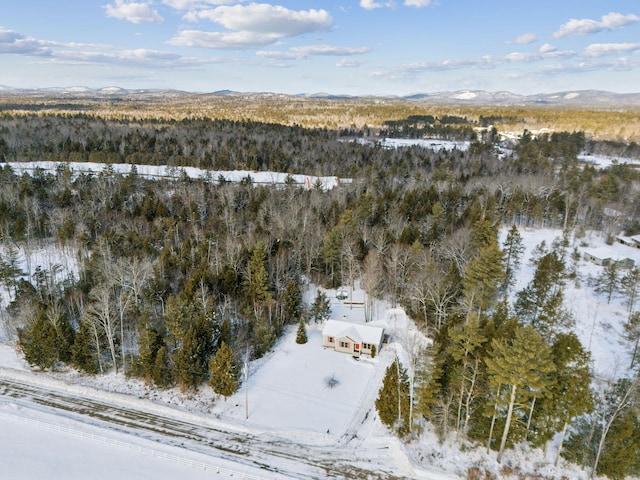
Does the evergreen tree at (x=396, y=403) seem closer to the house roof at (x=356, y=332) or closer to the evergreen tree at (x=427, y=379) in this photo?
the evergreen tree at (x=427, y=379)

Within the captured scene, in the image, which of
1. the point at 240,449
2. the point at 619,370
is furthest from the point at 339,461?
the point at 619,370

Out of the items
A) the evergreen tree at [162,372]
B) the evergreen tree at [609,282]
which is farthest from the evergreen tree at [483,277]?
the evergreen tree at [162,372]

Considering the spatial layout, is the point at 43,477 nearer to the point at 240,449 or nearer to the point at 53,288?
the point at 240,449

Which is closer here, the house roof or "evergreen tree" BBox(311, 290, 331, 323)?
the house roof

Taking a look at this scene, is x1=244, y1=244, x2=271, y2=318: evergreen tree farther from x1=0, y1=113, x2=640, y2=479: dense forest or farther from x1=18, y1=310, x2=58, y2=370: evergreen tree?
x1=18, y1=310, x2=58, y2=370: evergreen tree

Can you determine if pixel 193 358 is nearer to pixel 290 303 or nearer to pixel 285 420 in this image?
pixel 285 420

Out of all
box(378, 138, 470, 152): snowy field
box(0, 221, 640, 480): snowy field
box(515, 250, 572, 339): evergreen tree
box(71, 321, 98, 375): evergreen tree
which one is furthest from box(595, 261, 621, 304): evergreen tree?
box(378, 138, 470, 152): snowy field

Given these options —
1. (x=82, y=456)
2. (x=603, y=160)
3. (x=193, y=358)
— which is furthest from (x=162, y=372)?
(x=603, y=160)
